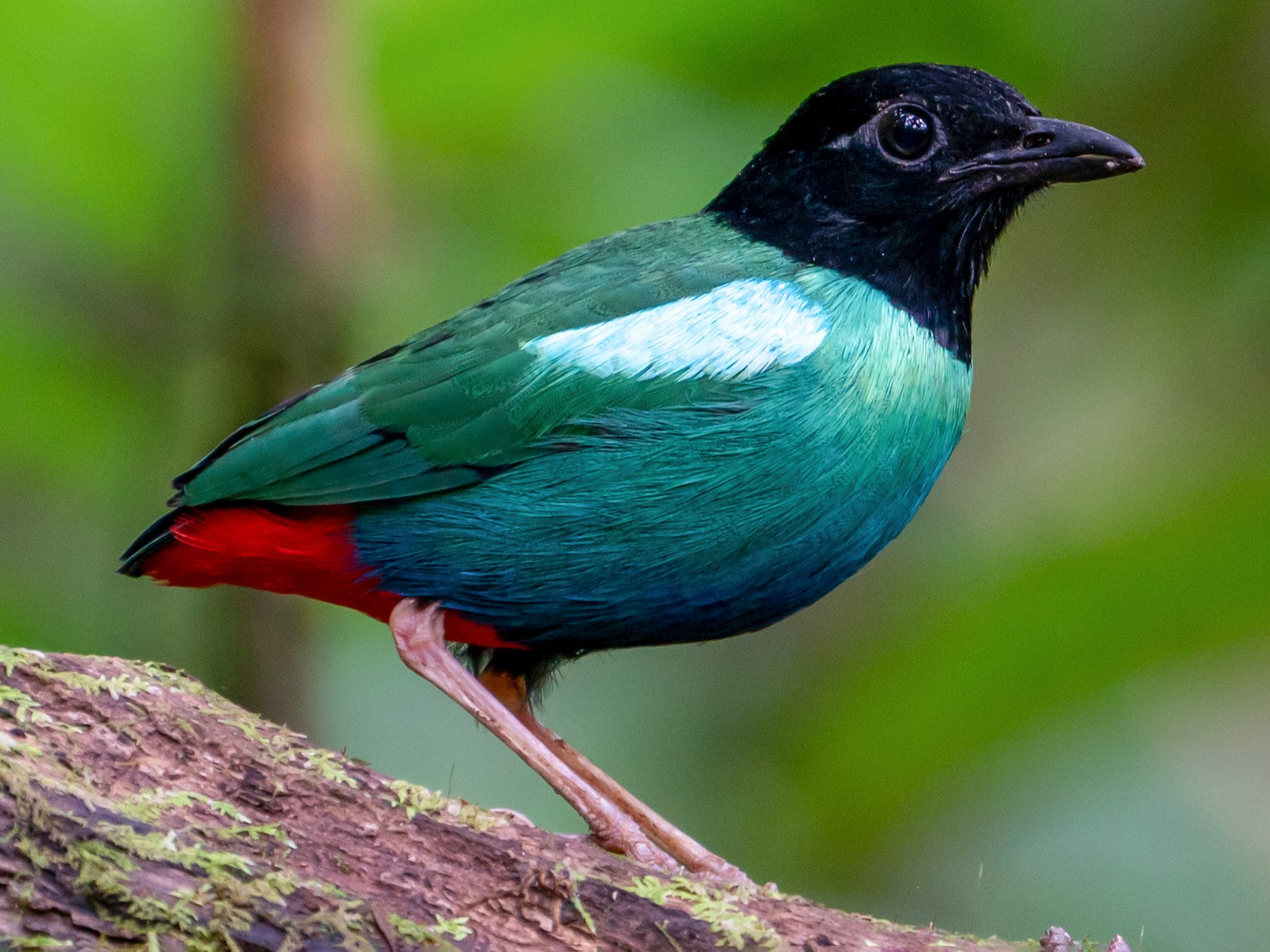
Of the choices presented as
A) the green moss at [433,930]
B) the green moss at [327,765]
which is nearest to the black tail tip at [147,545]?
Result: the green moss at [327,765]

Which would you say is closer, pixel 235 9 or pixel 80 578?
pixel 235 9

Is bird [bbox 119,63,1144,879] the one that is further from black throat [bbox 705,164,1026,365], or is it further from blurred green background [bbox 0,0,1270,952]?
blurred green background [bbox 0,0,1270,952]

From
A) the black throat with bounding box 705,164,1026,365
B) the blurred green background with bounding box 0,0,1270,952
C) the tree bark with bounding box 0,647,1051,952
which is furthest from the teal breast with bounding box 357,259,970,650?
the blurred green background with bounding box 0,0,1270,952

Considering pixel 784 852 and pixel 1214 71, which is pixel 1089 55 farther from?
pixel 784 852

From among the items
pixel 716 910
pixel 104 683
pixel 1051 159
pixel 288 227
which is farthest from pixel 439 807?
pixel 1051 159

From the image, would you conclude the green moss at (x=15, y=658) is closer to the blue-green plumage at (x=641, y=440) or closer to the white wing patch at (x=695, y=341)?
the blue-green plumage at (x=641, y=440)

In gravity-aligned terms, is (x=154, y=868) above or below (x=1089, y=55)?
below

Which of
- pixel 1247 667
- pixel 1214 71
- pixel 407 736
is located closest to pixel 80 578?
pixel 407 736
